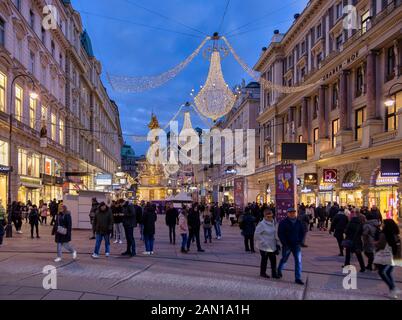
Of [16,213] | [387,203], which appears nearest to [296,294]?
[16,213]

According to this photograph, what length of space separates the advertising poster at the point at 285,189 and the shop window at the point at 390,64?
1172 cm

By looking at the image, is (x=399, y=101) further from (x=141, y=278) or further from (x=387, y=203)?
(x=141, y=278)

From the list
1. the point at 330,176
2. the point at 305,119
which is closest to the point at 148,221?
the point at 330,176

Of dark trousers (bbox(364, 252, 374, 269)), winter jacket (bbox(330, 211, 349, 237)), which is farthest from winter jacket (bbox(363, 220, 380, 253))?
winter jacket (bbox(330, 211, 349, 237))

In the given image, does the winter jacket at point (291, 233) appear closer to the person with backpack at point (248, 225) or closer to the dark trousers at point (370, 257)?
the dark trousers at point (370, 257)

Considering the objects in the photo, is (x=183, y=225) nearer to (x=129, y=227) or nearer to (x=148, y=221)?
(x=148, y=221)

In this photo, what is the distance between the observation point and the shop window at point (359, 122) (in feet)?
115

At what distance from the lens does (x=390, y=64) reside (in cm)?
3097

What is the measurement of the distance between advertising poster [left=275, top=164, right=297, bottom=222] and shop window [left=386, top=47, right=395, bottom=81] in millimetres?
11723

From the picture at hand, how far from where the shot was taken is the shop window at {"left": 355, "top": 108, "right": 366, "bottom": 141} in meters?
35.1

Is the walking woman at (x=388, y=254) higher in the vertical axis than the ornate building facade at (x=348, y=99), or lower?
lower

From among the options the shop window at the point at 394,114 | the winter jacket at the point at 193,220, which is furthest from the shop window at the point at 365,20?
the winter jacket at the point at 193,220

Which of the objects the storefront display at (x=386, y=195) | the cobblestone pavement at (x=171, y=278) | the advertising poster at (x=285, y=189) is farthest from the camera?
the storefront display at (x=386, y=195)

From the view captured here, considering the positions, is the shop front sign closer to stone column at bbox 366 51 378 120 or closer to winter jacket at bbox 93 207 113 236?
stone column at bbox 366 51 378 120
